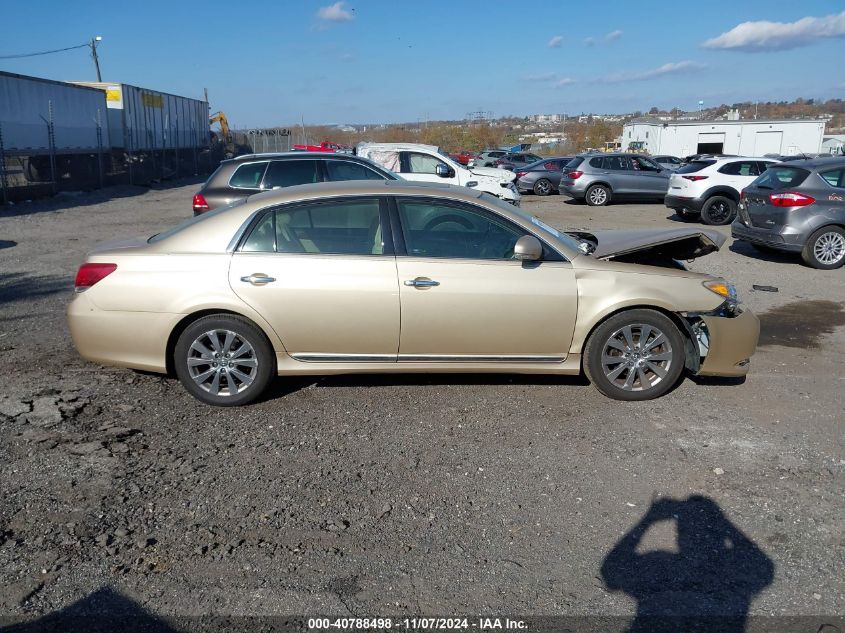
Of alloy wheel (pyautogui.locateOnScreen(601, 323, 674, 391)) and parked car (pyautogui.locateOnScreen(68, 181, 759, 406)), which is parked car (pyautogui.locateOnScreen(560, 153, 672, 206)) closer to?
parked car (pyautogui.locateOnScreen(68, 181, 759, 406))

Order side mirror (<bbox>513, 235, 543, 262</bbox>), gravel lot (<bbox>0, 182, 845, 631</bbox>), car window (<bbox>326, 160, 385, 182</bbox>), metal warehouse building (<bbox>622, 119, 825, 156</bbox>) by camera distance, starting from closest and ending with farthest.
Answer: gravel lot (<bbox>0, 182, 845, 631</bbox>), side mirror (<bbox>513, 235, 543, 262</bbox>), car window (<bbox>326, 160, 385, 182</bbox>), metal warehouse building (<bbox>622, 119, 825, 156</bbox>)

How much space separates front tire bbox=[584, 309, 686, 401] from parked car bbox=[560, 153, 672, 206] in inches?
680

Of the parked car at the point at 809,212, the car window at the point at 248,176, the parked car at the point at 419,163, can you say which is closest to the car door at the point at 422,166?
the parked car at the point at 419,163

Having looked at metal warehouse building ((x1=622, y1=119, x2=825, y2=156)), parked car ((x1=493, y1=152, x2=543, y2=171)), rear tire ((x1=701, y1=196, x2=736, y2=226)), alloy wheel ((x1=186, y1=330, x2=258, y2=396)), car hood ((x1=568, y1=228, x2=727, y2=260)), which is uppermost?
metal warehouse building ((x1=622, y1=119, x2=825, y2=156))

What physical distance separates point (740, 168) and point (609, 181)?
17.8 ft

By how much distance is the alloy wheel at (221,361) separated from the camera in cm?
511

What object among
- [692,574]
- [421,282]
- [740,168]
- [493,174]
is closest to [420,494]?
[692,574]

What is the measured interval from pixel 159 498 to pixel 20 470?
949mm

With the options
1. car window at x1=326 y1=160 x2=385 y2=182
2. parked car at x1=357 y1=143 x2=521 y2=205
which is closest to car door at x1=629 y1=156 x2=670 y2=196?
parked car at x1=357 y1=143 x2=521 y2=205

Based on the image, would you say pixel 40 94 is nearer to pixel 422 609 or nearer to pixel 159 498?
pixel 159 498

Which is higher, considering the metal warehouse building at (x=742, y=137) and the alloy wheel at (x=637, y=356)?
the metal warehouse building at (x=742, y=137)

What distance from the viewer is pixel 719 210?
55.3 feet

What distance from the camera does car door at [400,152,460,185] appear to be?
53.1 ft

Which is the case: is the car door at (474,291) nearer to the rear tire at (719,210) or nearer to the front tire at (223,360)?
the front tire at (223,360)
